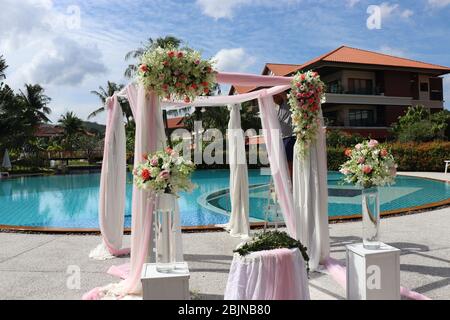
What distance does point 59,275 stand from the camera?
559cm

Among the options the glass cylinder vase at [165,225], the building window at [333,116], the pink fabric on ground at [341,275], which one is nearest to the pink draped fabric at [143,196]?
the glass cylinder vase at [165,225]

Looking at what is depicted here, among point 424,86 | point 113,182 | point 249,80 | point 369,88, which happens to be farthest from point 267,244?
point 424,86

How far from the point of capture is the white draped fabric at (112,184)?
22.6 feet

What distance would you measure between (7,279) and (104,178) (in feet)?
7.28

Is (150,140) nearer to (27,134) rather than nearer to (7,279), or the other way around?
(7,279)

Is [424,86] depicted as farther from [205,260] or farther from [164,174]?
[164,174]

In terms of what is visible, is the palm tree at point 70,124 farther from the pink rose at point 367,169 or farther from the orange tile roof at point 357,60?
the pink rose at point 367,169

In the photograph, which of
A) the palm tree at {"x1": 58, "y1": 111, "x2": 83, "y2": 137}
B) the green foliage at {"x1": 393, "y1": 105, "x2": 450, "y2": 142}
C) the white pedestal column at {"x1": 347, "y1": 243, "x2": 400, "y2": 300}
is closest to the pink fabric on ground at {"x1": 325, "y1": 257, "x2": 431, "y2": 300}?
the white pedestal column at {"x1": 347, "y1": 243, "x2": 400, "y2": 300}

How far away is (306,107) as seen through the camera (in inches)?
233

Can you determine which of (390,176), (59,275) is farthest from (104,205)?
(390,176)

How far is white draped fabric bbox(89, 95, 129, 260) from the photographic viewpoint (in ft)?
22.6

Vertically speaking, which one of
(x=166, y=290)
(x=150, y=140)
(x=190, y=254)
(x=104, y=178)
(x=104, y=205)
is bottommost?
(x=190, y=254)

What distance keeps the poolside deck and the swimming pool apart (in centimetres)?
215

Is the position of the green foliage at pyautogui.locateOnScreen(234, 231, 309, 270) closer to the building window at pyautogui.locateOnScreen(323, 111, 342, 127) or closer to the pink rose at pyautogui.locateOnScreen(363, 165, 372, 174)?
the pink rose at pyautogui.locateOnScreen(363, 165, 372, 174)
